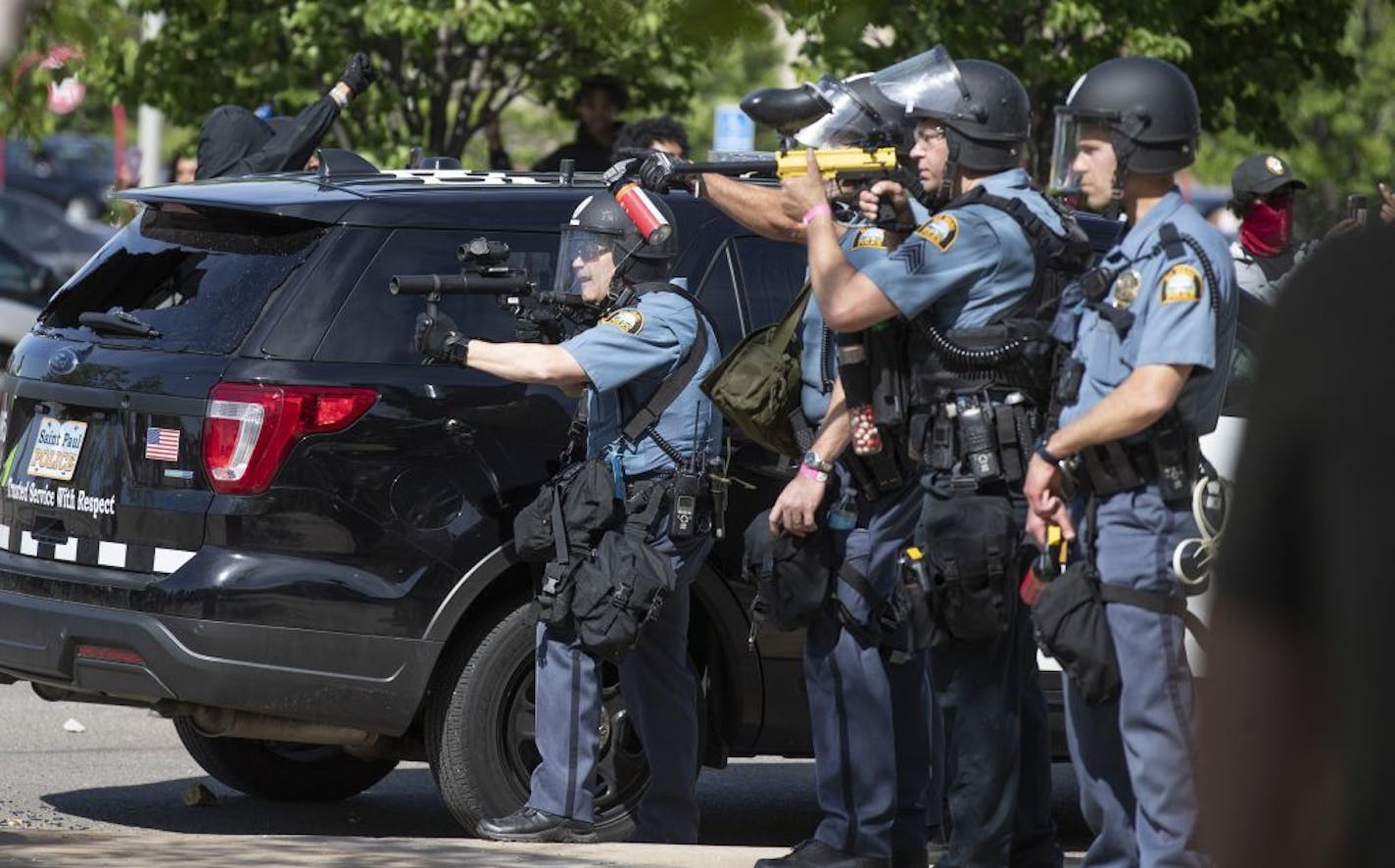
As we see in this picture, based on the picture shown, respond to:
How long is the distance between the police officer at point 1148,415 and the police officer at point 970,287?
31cm

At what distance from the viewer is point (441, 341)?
5.53 metres

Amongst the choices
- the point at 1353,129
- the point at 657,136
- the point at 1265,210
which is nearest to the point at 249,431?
the point at 657,136

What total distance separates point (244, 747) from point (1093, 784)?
304 centimetres

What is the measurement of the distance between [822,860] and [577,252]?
1.70 m

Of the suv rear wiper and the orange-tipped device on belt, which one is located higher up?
the suv rear wiper

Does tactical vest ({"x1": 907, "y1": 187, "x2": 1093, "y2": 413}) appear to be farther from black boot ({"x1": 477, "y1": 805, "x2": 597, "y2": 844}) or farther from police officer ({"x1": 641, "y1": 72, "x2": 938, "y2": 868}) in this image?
black boot ({"x1": 477, "y1": 805, "x2": 597, "y2": 844})

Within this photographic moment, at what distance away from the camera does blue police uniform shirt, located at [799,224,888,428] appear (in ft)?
17.8

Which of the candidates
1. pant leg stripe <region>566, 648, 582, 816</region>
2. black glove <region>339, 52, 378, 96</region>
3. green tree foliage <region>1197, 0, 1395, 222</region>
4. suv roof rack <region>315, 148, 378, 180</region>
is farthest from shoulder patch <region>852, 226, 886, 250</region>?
green tree foliage <region>1197, 0, 1395, 222</region>

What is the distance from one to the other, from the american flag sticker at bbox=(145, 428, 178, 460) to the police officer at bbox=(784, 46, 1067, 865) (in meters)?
1.72

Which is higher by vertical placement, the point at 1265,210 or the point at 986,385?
the point at 1265,210

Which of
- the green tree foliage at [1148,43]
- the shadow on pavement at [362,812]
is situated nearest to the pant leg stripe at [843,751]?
the shadow on pavement at [362,812]

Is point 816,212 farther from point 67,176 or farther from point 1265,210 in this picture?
point 67,176

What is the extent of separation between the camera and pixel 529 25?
37.2 ft

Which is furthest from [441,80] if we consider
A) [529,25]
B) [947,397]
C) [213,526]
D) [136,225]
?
[947,397]
